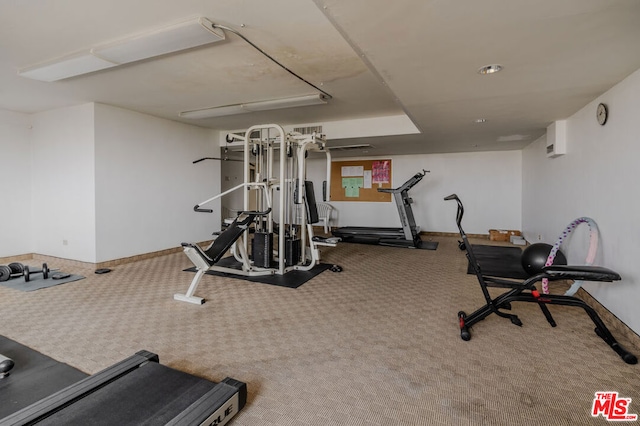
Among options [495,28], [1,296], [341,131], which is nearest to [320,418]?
[495,28]

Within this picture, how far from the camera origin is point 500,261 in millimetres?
5023

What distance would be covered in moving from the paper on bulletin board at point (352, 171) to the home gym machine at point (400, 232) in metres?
1.84

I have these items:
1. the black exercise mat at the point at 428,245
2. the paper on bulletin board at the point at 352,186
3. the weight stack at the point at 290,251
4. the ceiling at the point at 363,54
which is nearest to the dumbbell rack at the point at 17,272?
the ceiling at the point at 363,54

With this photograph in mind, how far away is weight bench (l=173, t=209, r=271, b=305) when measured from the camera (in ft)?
10.8

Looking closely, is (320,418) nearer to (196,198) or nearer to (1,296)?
(1,296)

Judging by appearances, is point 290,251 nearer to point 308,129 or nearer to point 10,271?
point 308,129

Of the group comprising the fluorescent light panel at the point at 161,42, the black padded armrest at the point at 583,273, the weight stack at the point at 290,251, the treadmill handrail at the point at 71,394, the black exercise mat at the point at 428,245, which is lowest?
the treadmill handrail at the point at 71,394

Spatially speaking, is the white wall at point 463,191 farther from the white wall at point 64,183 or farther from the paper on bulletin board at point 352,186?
the white wall at point 64,183

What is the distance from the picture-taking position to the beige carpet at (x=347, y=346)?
1690mm

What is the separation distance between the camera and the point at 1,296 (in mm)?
3420

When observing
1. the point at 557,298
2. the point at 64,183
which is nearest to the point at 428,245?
the point at 557,298

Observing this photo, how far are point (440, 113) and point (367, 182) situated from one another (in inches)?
184

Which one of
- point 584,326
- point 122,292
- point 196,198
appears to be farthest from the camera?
point 196,198

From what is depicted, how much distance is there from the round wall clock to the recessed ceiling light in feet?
4.50
